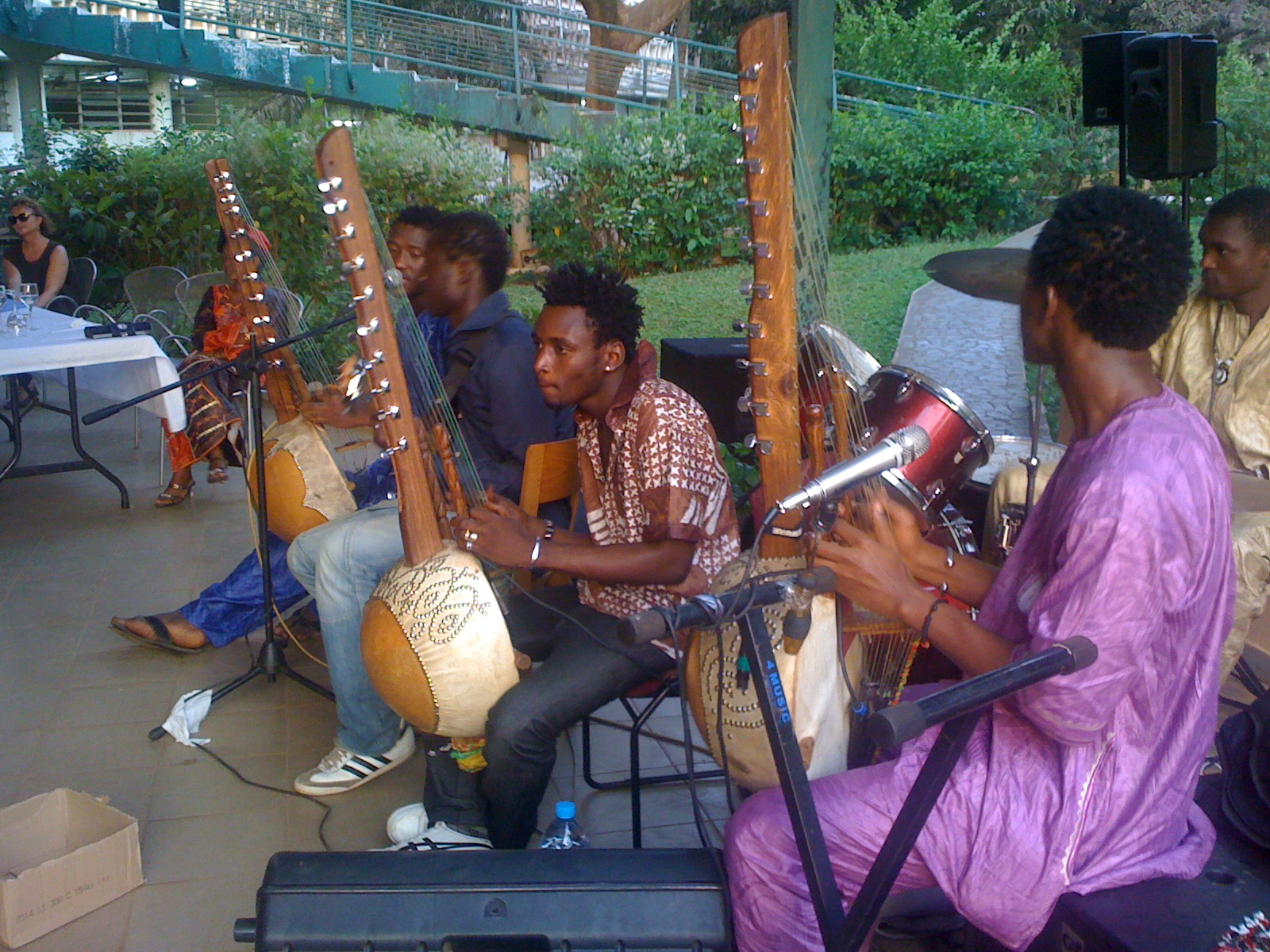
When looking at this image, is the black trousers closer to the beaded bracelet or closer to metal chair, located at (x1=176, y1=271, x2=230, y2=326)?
the beaded bracelet

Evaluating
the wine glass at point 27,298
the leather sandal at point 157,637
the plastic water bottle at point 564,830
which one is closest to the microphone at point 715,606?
the plastic water bottle at point 564,830

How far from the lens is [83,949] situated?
2510 mm

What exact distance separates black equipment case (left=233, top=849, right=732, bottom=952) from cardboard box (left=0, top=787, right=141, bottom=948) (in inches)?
33.4

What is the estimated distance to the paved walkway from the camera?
6160mm

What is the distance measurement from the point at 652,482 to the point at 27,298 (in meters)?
5.15

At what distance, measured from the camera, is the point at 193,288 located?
7.31 metres

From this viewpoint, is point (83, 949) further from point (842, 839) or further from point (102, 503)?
point (102, 503)

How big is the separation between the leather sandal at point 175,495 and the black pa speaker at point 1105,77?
14.9 ft

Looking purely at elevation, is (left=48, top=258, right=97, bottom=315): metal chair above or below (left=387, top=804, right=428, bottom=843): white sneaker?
above

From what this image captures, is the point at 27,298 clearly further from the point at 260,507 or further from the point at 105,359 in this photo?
the point at 260,507

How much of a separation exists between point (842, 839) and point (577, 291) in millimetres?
1332

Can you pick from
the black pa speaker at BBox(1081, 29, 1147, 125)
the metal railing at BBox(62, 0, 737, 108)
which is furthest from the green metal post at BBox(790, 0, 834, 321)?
the metal railing at BBox(62, 0, 737, 108)

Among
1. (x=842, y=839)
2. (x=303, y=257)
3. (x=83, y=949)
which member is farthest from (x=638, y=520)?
(x=303, y=257)

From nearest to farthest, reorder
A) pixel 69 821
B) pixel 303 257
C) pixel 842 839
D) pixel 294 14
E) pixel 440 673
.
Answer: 1. pixel 842 839
2. pixel 440 673
3. pixel 69 821
4. pixel 303 257
5. pixel 294 14
